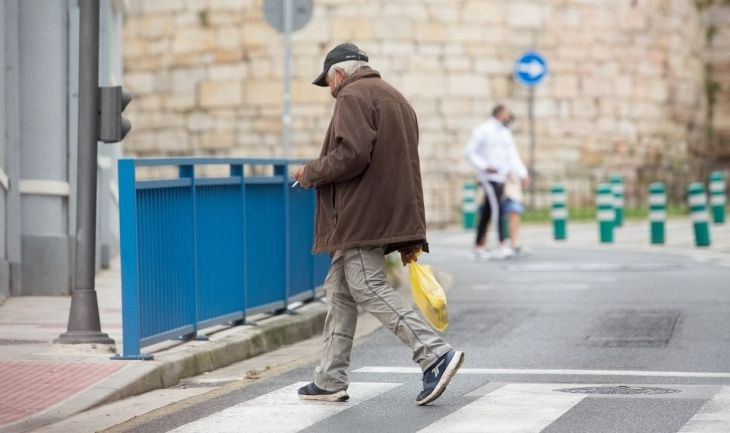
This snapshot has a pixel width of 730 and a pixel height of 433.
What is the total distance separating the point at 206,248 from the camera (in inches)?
394

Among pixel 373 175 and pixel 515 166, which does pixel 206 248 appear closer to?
pixel 373 175

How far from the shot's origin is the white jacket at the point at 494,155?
61.2 ft

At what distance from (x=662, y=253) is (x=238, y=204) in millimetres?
9598

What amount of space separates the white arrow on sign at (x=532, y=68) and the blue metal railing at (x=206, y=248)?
1536 cm

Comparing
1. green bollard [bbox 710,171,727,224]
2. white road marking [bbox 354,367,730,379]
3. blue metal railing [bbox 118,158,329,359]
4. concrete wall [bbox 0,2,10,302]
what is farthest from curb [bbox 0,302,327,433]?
green bollard [bbox 710,171,727,224]

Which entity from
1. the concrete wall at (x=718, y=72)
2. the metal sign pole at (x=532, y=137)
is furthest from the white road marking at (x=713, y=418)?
the concrete wall at (x=718, y=72)

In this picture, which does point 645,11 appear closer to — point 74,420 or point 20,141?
point 20,141

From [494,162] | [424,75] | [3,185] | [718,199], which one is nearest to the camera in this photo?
[3,185]

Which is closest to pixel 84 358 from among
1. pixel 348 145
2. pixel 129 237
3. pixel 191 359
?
pixel 191 359

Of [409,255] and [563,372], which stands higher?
[409,255]

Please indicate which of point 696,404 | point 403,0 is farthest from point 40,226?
point 403,0

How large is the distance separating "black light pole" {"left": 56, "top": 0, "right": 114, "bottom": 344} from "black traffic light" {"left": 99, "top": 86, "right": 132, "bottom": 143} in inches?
1.8

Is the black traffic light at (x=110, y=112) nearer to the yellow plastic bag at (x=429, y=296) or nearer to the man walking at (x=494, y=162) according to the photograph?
the yellow plastic bag at (x=429, y=296)

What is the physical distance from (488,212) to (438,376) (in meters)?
11.2
